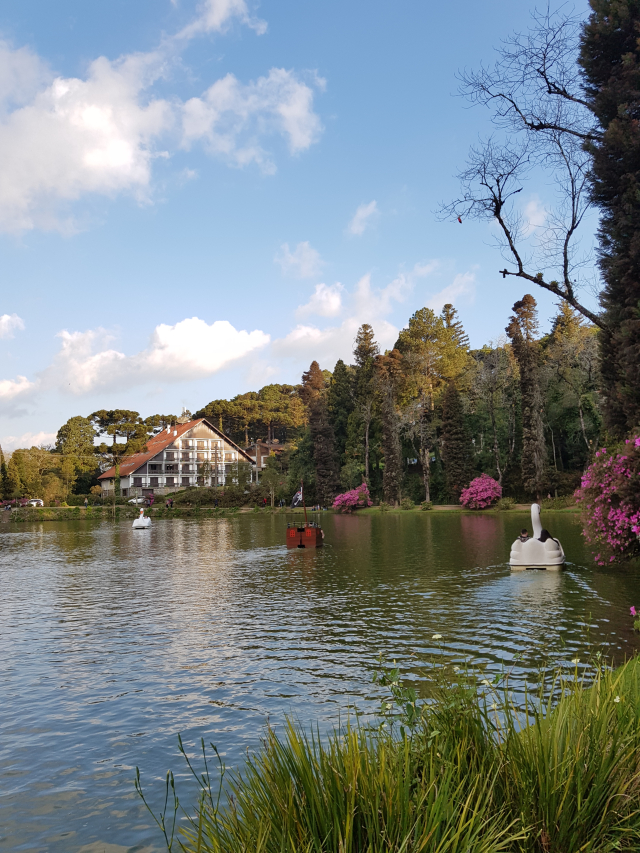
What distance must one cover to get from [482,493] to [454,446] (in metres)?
7.50

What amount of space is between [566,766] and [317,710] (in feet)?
19.6

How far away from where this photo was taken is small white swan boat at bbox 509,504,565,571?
23.2 meters

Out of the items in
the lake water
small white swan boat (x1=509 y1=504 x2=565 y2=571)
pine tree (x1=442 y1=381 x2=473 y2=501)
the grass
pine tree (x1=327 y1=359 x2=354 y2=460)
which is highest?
pine tree (x1=327 y1=359 x2=354 y2=460)

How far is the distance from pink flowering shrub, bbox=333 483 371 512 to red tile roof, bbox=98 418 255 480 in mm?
44970

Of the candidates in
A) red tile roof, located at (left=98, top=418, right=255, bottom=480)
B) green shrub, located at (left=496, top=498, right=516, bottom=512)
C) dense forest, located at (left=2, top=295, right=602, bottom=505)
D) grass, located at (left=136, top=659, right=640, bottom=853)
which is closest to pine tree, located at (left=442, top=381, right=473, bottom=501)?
dense forest, located at (left=2, top=295, right=602, bottom=505)

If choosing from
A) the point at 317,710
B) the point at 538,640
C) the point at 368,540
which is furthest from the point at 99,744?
the point at 368,540

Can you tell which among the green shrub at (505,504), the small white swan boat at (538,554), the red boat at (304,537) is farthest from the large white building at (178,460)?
the small white swan boat at (538,554)

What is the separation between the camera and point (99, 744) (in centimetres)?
877

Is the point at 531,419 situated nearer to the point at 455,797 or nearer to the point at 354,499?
the point at 354,499

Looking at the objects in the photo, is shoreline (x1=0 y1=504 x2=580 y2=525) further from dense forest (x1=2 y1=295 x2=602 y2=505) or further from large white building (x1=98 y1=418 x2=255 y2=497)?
large white building (x1=98 y1=418 x2=255 y2=497)

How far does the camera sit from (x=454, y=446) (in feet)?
228

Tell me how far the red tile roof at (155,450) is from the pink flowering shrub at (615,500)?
100963 mm

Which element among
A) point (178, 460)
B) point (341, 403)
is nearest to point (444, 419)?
point (341, 403)

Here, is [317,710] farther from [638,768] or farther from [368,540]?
[368,540]
